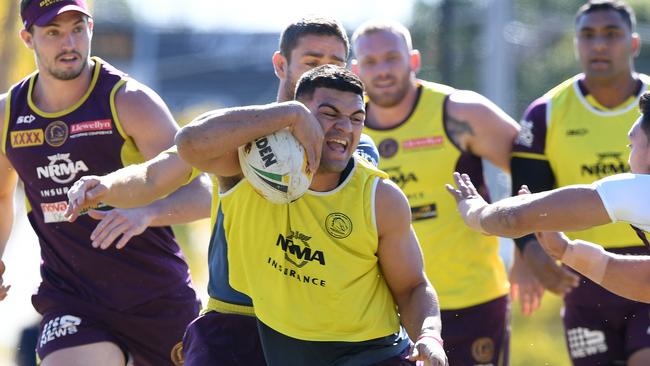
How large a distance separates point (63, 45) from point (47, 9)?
0.70 feet

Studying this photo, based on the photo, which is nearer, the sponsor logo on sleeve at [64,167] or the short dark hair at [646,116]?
the short dark hair at [646,116]

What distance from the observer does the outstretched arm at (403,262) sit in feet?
16.2

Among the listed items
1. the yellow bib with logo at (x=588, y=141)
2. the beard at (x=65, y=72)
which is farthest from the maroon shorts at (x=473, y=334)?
the beard at (x=65, y=72)

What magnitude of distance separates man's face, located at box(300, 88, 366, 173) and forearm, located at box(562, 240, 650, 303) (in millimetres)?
1054

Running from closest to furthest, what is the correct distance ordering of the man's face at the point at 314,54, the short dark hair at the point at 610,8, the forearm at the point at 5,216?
the man's face at the point at 314,54 < the forearm at the point at 5,216 < the short dark hair at the point at 610,8

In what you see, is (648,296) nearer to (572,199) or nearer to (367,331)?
(572,199)

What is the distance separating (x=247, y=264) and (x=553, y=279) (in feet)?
8.86

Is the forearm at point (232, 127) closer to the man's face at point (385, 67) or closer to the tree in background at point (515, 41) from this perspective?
the man's face at point (385, 67)

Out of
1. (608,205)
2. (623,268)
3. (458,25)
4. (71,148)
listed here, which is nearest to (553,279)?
(623,268)

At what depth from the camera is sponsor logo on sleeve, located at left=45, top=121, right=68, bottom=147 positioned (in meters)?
6.19

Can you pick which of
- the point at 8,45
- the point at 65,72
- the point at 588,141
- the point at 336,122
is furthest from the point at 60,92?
the point at 8,45

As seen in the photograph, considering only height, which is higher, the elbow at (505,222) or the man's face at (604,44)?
the man's face at (604,44)

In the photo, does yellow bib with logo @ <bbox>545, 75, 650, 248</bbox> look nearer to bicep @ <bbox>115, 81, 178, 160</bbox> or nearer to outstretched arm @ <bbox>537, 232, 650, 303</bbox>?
outstretched arm @ <bbox>537, 232, 650, 303</bbox>

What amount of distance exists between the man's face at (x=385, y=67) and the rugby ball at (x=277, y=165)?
3.02m
